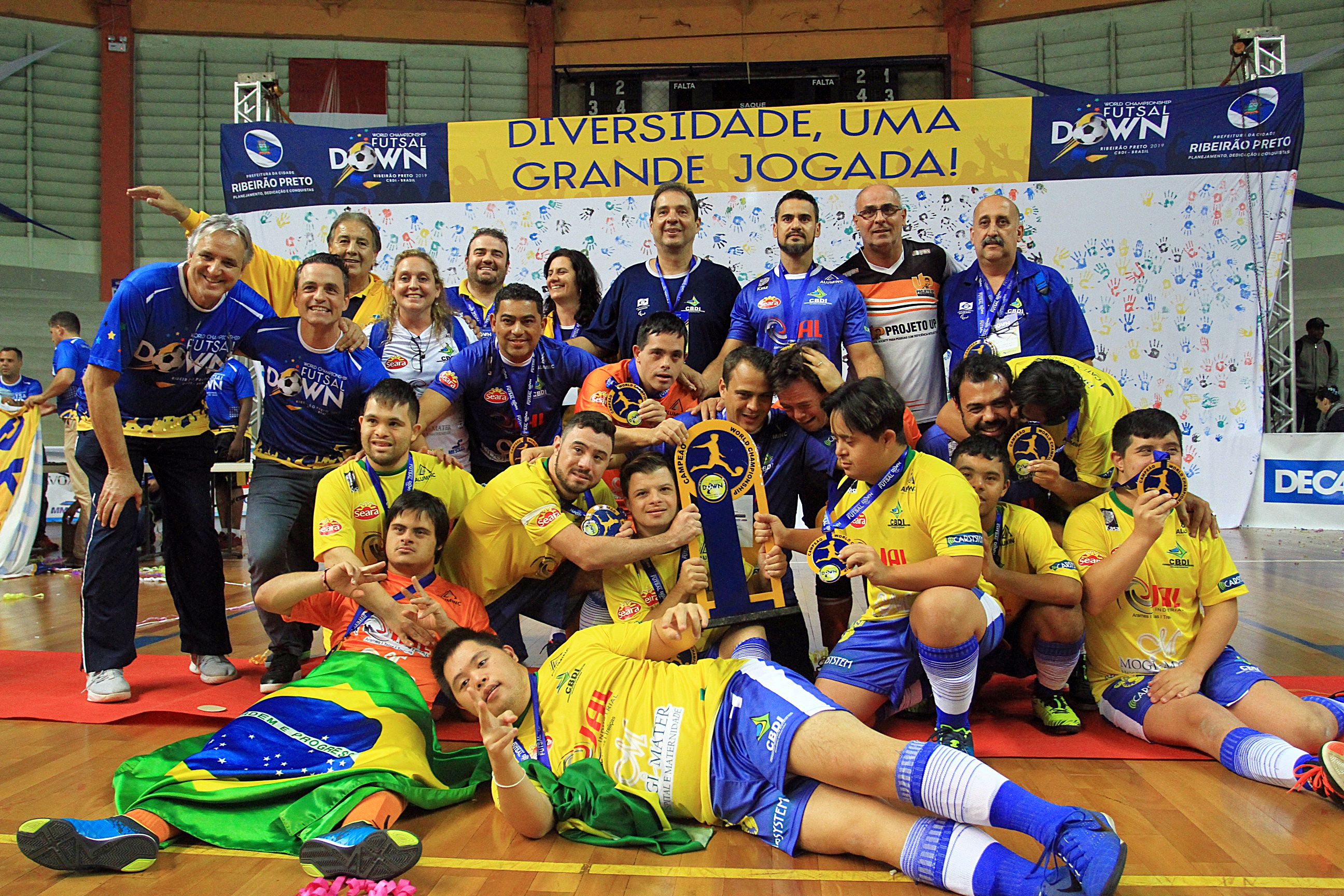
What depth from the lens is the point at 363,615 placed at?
3.13 meters

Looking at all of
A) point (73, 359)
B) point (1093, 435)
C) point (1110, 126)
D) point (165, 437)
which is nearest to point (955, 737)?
point (1093, 435)

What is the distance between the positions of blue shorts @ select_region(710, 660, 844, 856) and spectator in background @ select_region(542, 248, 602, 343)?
8.75 feet

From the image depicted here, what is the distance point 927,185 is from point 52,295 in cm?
1250

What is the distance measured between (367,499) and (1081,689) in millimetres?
2843

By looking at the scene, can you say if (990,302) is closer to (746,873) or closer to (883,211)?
(883,211)

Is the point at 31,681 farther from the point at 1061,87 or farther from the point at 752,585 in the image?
the point at 1061,87

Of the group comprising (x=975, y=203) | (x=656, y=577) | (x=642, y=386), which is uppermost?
(x=975, y=203)

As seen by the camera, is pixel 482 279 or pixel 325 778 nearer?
pixel 325 778

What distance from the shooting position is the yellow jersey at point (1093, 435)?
3299mm

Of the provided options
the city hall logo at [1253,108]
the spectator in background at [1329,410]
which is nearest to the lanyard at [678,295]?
the city hall logo at [1253,108]

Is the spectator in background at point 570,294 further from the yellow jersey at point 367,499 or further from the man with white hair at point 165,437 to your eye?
the man with white hair at point 165,437

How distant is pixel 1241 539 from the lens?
7660 mm

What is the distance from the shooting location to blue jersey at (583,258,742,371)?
4.08 meters

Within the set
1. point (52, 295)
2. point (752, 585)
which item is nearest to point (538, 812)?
point (752, 585)
